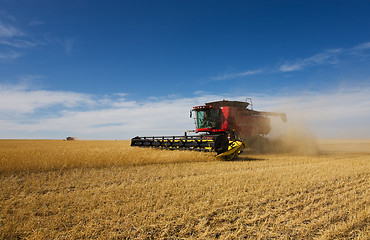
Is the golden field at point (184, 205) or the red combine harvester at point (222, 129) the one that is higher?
the red combine harvester at point (222, 129)

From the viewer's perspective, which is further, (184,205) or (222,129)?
(222,129)

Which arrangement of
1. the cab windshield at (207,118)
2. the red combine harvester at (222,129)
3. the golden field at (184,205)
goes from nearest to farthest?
1. the golden field at (184,205)
2. the red combine harvester at (222,129)
3. the cab windshield at (207,118)

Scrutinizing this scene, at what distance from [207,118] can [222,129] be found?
4.00 ft

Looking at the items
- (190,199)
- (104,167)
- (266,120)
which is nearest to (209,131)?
(266,120)

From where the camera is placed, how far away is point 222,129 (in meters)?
14.4

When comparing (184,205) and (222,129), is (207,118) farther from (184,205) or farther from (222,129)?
(184,205)

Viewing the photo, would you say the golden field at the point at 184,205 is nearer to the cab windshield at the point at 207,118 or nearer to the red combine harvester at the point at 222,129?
the red combine harvester at the point at 222,129

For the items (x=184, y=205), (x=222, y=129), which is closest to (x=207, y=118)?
(x=222, y=129)

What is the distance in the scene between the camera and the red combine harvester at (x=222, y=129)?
10.8m

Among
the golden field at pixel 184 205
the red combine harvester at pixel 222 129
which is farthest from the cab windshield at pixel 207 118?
the golden field at pixel 184 205

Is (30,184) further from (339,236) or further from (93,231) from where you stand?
(339,236)

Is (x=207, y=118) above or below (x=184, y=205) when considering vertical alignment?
above

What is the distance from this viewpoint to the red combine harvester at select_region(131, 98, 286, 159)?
1075 cm

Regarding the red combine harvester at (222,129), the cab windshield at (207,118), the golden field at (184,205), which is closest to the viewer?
the golden field at (184,205)
